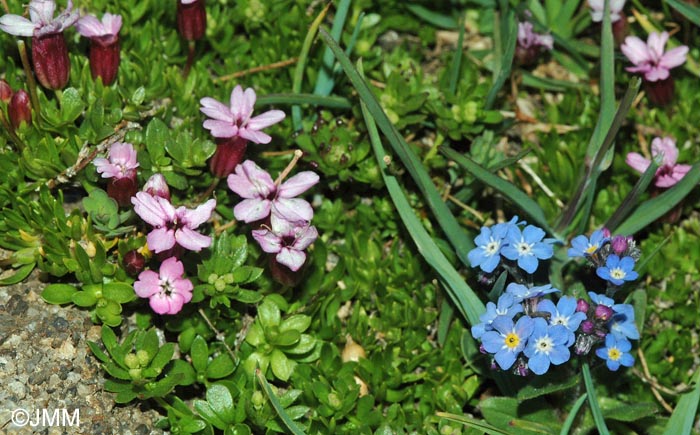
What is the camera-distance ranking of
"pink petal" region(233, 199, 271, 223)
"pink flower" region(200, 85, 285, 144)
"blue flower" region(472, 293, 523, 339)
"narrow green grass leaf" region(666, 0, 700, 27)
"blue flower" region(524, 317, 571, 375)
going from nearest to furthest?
"blue flower" region(524, 317, 571, 375), "blue flower" region(472, 293, 523, 339), "pink petal" region(233, 199, 271, 223), "pink flower" region(200, 85, 285, 144), "narrow green grass leaf" region(666, 0, 700, 27)

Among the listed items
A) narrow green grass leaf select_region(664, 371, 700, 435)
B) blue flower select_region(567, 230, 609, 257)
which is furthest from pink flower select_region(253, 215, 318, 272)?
narrow green grass leaf select_region(664, 371, 700, 435)

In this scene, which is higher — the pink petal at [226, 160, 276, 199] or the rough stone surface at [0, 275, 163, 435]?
the pink petal at [226, 160, 276, 199]

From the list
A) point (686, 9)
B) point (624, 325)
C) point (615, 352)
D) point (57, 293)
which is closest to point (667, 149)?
point (686, 9)

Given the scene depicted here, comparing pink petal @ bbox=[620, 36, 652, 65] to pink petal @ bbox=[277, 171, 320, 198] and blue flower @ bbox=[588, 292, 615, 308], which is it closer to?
blue flower @ bbox=[588, 292, 615, 308]

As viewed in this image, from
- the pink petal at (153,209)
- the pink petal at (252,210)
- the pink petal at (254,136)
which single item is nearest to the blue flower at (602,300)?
the pink petal at (252,210)

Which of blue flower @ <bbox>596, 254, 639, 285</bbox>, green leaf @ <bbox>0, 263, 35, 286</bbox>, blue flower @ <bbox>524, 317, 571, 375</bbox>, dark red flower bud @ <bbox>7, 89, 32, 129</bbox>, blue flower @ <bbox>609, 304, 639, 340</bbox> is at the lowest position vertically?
green leaf @ <bbox>0, 263, 35, 286</bbox>

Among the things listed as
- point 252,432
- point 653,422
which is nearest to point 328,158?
point 252,432

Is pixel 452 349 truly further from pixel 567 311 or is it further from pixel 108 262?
pixel 108 262
